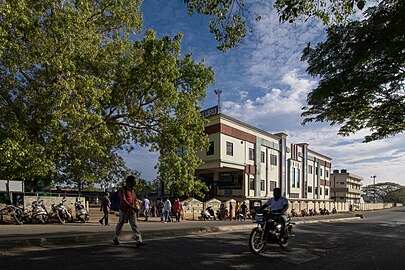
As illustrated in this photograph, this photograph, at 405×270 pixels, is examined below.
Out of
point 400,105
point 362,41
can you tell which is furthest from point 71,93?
point 400,105

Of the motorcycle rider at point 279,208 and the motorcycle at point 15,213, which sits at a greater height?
the motorcycle rider at point 279,208

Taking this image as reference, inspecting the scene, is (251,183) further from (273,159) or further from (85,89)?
(85,89)

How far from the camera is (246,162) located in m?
38.9

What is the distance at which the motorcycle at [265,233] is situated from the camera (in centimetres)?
801

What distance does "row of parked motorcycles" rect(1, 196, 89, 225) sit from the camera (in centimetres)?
1519

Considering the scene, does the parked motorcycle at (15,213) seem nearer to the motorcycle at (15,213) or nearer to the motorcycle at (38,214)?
the motorcycle at (15,213)

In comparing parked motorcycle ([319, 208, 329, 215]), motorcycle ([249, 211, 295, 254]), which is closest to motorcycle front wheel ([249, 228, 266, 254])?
motorcycle ([249, 211, 295, 254])

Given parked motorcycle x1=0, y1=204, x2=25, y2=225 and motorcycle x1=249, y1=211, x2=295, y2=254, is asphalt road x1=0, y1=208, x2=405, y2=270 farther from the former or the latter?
parked motorcycle x1=0, y1=204, x2=25, y2=225

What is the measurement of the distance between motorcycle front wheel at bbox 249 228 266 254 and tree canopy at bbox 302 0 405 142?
4763 millimetres

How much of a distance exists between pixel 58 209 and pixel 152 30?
1064cm

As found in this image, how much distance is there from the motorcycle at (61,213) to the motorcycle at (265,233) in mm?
11997

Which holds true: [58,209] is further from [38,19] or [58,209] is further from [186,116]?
[38,19]

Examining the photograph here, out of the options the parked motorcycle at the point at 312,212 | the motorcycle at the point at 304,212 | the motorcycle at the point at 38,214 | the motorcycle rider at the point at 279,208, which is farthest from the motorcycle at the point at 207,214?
the parked motorcycle at the point at 312,212

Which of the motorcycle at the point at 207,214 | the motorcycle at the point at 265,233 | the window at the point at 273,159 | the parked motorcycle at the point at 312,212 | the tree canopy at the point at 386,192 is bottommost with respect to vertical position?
the tree canopy at the point at 386,192
